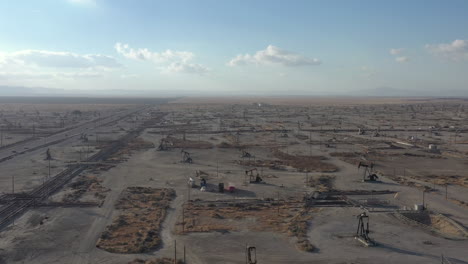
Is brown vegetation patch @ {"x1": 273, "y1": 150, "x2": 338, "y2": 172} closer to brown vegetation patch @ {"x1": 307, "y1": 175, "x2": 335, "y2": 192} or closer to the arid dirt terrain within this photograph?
the arid dirt terrain

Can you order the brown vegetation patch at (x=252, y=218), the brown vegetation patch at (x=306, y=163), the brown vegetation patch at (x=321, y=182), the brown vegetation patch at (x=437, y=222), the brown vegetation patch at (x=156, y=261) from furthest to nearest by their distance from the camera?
the brown vegetation patch at (x=306, y=163), the brown vegetation patch at (x=321, y=182), the brown vegetation patch at (x=437, y=222), the brown vegetation patch at (x=252, y=218), the brown vegetation patch at (x=156, y=261)

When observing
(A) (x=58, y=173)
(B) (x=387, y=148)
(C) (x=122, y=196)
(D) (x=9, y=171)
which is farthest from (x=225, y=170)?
(B) (x=387, y=148)

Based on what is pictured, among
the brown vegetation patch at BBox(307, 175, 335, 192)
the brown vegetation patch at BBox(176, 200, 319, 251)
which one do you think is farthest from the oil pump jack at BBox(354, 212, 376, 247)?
the brown vegetation patch at BBox(307, 175, 335, 192)

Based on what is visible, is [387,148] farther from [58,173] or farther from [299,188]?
[58,173]

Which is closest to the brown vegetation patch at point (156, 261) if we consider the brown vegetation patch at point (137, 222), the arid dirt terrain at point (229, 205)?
the arid dirt terrain at point (229, 205)

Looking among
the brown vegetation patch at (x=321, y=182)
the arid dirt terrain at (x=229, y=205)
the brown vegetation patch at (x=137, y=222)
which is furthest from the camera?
the brown vegetation patch at (x=321, y=182)

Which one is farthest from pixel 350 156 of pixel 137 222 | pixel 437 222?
pixel 137 222

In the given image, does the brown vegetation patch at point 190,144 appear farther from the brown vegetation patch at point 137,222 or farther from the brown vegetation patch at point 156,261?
the brown vegetation patch at point 156,261

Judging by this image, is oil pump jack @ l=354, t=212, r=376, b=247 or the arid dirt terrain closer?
the arid dirt terrain
